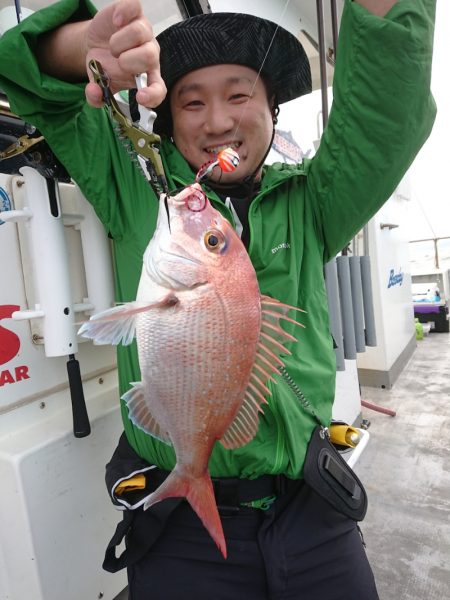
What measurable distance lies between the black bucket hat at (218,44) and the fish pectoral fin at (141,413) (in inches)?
41.9

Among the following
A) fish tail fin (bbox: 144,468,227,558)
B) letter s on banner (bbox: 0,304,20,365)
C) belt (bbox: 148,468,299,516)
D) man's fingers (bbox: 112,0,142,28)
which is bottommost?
belt (bbox: 148,468,299,516)

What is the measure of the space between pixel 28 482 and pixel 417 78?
5.65ft

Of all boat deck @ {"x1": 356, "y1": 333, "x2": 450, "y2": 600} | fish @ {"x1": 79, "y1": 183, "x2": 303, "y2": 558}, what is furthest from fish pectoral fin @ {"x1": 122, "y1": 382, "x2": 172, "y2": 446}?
boat deck @ {"x1": 356, "y1": 333, "x2": 450, "y2": 600}

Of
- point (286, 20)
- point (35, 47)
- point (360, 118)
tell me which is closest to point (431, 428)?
point (360, 118)

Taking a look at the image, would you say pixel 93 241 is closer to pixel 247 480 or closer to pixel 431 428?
pixel 247 480

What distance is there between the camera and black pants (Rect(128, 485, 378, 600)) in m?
1.27

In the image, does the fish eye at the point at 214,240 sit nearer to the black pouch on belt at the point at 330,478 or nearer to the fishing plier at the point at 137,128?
the fishing plier at the point at 137,128

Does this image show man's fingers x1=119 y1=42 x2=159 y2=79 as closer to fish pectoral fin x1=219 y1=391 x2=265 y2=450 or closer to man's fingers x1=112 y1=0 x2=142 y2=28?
man's fingers x1=112 y1=0 x2=142 y2=28

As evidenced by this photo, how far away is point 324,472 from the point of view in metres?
1.33

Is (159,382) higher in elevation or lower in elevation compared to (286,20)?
lower

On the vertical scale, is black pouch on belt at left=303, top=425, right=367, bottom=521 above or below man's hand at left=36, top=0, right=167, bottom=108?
below

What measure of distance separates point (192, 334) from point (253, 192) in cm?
77

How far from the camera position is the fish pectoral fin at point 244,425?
1081 mm

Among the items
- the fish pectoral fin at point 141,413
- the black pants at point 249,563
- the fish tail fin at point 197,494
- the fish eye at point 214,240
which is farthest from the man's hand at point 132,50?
the black pants at point 249,563
